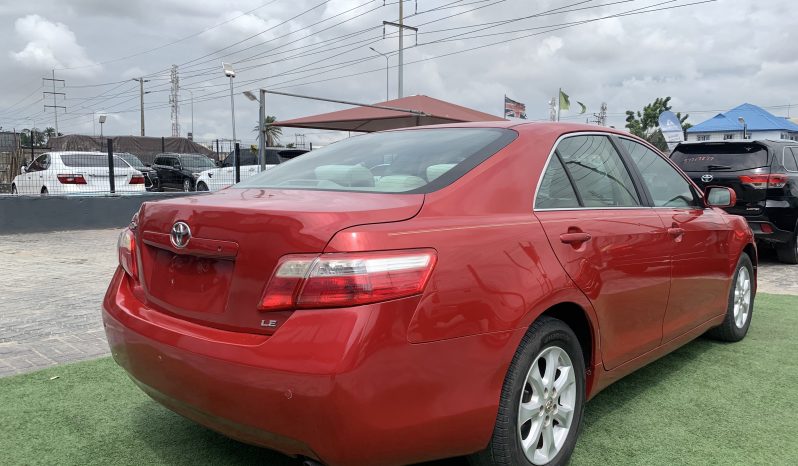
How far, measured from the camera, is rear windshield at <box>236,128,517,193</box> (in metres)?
2.45

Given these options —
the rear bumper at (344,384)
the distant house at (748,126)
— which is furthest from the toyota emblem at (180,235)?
the distant house at (748,126)

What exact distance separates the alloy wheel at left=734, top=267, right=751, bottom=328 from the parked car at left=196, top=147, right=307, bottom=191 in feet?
42.5

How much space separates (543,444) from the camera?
2428mm

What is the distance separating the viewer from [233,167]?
1672 cm

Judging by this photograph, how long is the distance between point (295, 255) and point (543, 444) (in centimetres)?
131

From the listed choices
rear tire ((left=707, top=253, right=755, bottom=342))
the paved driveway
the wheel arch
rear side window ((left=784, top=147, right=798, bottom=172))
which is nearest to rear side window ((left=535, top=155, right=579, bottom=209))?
the wheel arch

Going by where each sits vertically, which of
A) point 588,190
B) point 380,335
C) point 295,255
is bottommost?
point 380,335

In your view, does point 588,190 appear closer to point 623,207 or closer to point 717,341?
point 623,207

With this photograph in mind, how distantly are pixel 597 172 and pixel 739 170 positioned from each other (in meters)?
6.01

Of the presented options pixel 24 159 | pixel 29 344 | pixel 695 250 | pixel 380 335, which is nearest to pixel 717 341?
pixel 695 250

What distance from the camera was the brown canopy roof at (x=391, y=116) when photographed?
13703 millimetres

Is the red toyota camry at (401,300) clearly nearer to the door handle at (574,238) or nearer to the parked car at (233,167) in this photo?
the door handle at (574,238)

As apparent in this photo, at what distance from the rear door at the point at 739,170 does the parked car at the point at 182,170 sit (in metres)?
16.4

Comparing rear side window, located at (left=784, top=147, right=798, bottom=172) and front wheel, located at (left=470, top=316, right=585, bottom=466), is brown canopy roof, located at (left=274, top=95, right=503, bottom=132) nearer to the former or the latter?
rear side window, located at (left=784, top=147, right=798, bottom=172)
